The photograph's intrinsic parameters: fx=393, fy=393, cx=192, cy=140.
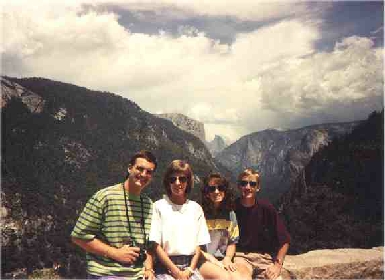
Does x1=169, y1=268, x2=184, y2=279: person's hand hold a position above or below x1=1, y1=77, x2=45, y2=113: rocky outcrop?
below

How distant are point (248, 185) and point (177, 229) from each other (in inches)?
59.5

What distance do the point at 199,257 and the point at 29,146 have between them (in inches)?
6667

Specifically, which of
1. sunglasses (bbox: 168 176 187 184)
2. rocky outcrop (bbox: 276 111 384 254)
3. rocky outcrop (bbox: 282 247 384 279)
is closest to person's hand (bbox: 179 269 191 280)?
sunglasses (bbox: 168 176 187 184)

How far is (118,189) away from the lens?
479cm

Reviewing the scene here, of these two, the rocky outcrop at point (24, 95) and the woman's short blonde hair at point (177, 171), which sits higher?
the rocky outcrop at point (24, 95)

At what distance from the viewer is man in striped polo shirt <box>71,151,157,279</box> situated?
15.2 feet

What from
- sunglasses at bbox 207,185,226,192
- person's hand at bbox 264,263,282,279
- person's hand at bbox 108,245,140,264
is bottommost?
person's hand at bbox 264,263,282,279

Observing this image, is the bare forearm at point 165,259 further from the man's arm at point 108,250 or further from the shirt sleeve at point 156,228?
the man's arm at point 108,250

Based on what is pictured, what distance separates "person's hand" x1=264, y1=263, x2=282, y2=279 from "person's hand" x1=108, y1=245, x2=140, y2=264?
234 centimetres

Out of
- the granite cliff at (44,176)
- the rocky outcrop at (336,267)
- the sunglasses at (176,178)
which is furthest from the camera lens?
the granite cliff at (44,176)

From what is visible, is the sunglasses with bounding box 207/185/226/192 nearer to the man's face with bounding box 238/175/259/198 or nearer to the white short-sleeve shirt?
the man's face with bounding box 238/175/259/198

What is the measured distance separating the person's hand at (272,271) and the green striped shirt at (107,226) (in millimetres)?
2210

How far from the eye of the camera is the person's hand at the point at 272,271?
6.02 meters

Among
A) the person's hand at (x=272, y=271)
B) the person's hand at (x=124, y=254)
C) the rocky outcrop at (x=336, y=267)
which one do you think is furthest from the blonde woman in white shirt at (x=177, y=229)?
the rocky outcrop at (x=336, y=267)
